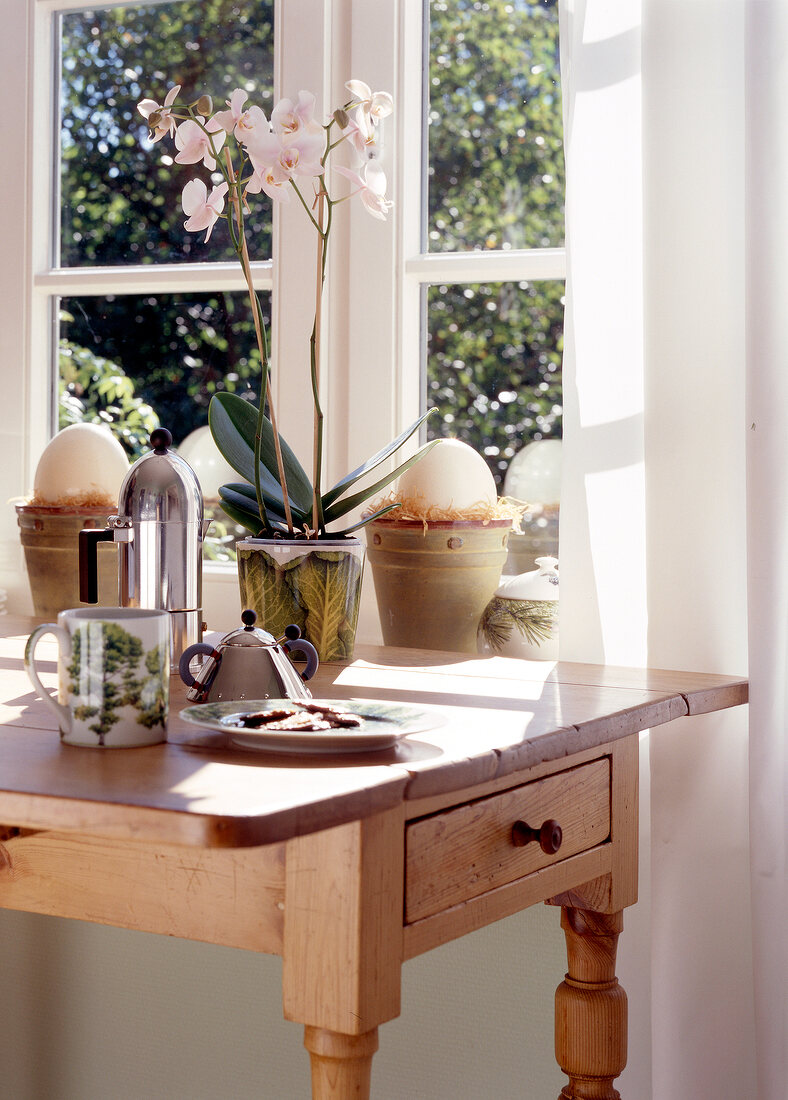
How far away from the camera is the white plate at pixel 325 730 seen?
79 cm

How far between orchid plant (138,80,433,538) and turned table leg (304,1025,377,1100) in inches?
23.3

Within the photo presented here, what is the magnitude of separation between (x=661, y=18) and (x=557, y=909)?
1005 mm

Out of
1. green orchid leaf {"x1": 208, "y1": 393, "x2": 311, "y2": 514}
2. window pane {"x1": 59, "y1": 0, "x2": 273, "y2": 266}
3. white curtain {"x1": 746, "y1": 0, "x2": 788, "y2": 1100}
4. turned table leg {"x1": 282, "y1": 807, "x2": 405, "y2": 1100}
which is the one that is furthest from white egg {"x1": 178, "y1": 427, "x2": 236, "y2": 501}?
turned table leg {"x1": 282, "y1": 807, "x2": 405, "y2": 1100}

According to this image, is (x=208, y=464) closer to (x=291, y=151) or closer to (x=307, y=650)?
(x=291, y=151)

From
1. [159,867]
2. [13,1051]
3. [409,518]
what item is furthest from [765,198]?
[13,1051]

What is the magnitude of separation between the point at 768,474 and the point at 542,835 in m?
0.45

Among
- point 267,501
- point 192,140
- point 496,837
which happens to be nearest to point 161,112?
point 192,140

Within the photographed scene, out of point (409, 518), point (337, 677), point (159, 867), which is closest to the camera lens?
point (159, 867)

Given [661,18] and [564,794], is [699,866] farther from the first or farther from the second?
[661,18]

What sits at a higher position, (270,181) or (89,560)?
(270,181)

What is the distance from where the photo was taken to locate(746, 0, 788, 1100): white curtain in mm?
1169

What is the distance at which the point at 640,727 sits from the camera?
1021 mm

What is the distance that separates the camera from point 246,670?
99cm

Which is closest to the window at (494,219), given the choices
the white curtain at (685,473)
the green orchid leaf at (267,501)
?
the white curtain at (685,473)
